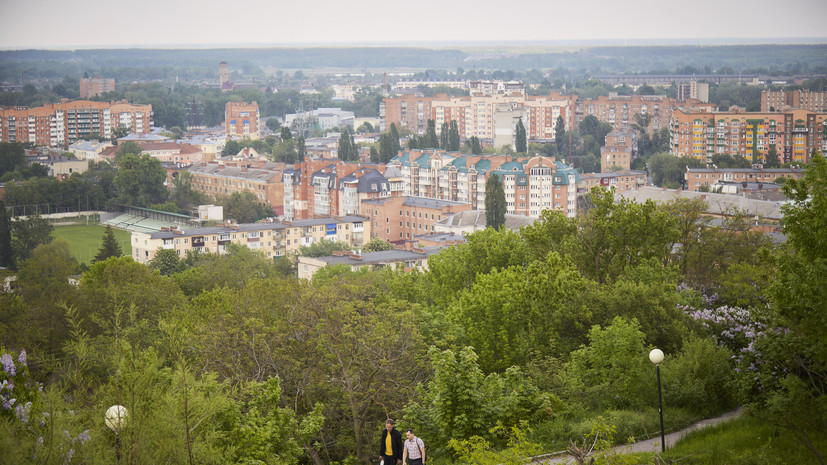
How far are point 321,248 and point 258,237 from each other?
2.87m

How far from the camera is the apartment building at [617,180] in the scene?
149 feet

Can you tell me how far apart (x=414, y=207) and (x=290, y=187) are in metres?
9.14

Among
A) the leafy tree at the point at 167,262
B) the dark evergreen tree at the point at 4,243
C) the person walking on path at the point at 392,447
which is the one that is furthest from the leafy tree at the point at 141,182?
the person walking on path at the point at 392,447

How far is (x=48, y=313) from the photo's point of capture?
1472cm

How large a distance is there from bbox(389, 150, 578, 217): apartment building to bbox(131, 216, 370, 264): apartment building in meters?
5.72

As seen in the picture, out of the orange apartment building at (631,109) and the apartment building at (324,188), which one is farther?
the orange apartment building at (631,109)

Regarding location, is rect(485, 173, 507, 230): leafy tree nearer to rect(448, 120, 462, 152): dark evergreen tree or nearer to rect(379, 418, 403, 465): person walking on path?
rect(448, 120, 462, 152): dark evergreen tree

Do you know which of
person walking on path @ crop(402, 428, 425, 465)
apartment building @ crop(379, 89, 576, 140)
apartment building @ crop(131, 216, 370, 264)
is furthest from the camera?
apartment building @ crop(379, 89, 576, 140)

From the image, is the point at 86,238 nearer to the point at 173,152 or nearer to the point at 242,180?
the point at 242,180

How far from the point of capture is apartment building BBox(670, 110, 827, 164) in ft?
163

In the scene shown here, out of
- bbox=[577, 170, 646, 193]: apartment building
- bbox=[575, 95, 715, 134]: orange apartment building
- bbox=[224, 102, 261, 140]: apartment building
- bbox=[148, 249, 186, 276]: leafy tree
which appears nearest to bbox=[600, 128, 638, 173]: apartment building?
bbox=[577, 170, 646, 193]: apartment building

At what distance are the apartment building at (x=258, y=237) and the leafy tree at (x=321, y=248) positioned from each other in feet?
1.80

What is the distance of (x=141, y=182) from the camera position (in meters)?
44.8

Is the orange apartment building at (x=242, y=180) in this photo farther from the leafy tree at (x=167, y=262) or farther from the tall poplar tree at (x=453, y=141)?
the leafy tree at (x=167, y=262)
